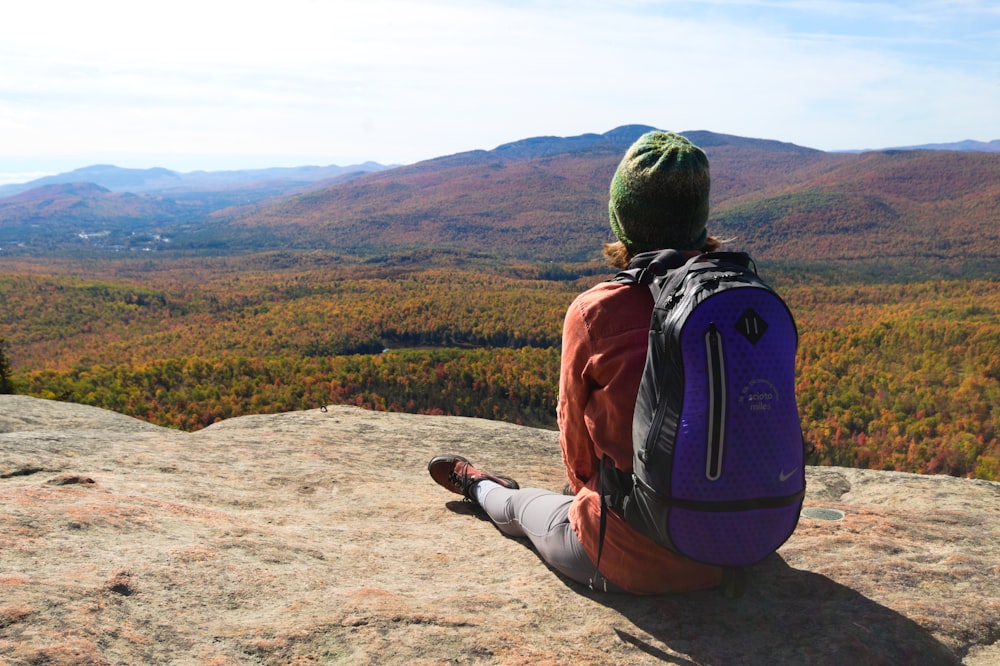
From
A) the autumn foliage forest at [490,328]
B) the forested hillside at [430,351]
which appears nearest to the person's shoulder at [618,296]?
the autumn foliage forest at [490,328]

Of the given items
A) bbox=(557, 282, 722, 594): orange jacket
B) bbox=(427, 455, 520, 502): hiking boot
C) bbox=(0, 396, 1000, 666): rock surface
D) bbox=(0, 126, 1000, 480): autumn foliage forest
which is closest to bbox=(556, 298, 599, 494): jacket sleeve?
bbox=(557, 282, 722, 594): orange jacket

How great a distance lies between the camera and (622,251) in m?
3.36

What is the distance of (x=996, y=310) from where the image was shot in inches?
2019

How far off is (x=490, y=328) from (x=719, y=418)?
66260mm

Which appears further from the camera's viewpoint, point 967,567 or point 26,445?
point 26,445

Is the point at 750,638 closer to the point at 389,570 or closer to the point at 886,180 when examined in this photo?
the point at 389,570

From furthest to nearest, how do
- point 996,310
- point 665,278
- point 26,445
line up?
point 996,310, point 26,445, point 665,278

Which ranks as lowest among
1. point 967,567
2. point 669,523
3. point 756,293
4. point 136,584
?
point 967,567

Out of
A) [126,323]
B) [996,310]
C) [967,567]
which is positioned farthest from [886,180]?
[967,567]

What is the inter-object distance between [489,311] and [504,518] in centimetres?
7067

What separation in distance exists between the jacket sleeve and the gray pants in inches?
13.3

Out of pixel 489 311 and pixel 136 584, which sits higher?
pixel 136 584

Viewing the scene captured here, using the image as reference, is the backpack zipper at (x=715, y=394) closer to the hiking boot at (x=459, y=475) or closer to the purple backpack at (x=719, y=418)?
the purple backpack at (x=719, y=418)

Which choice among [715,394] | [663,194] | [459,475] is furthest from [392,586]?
[663,194]
